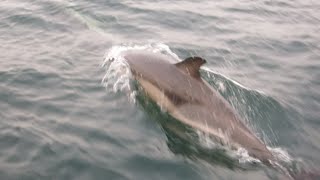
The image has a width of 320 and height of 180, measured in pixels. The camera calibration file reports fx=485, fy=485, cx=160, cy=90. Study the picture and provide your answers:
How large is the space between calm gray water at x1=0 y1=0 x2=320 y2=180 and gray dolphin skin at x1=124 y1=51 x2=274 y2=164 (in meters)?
0.33

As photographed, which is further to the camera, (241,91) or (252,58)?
(252,58)

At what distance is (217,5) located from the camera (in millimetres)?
15656

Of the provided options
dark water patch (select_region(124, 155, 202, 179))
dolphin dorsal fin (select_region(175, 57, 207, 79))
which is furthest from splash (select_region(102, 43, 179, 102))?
dark water patch (select_region(124, 155, 202, 179))

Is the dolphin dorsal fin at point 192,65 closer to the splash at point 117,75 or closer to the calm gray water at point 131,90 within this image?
the calm gray water at point 131,90

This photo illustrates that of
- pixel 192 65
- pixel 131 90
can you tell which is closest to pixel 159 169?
pixel 192 65

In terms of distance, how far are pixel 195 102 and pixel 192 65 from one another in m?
0.62

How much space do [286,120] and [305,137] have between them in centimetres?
62

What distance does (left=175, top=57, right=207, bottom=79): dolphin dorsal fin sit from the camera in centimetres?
749

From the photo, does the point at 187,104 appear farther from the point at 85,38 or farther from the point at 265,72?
the point at 85,38

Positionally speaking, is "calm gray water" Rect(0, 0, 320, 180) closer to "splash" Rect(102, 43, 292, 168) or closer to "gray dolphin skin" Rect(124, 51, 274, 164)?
"splash" Rect(102, 43, 292, 168)

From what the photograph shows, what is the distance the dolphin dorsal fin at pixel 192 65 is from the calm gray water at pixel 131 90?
1.01m

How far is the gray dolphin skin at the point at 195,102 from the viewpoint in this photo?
7.42 meters

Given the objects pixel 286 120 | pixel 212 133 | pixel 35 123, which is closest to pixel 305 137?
pixel 286 120

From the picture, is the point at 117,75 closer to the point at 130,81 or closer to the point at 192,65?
the point at 130,81
